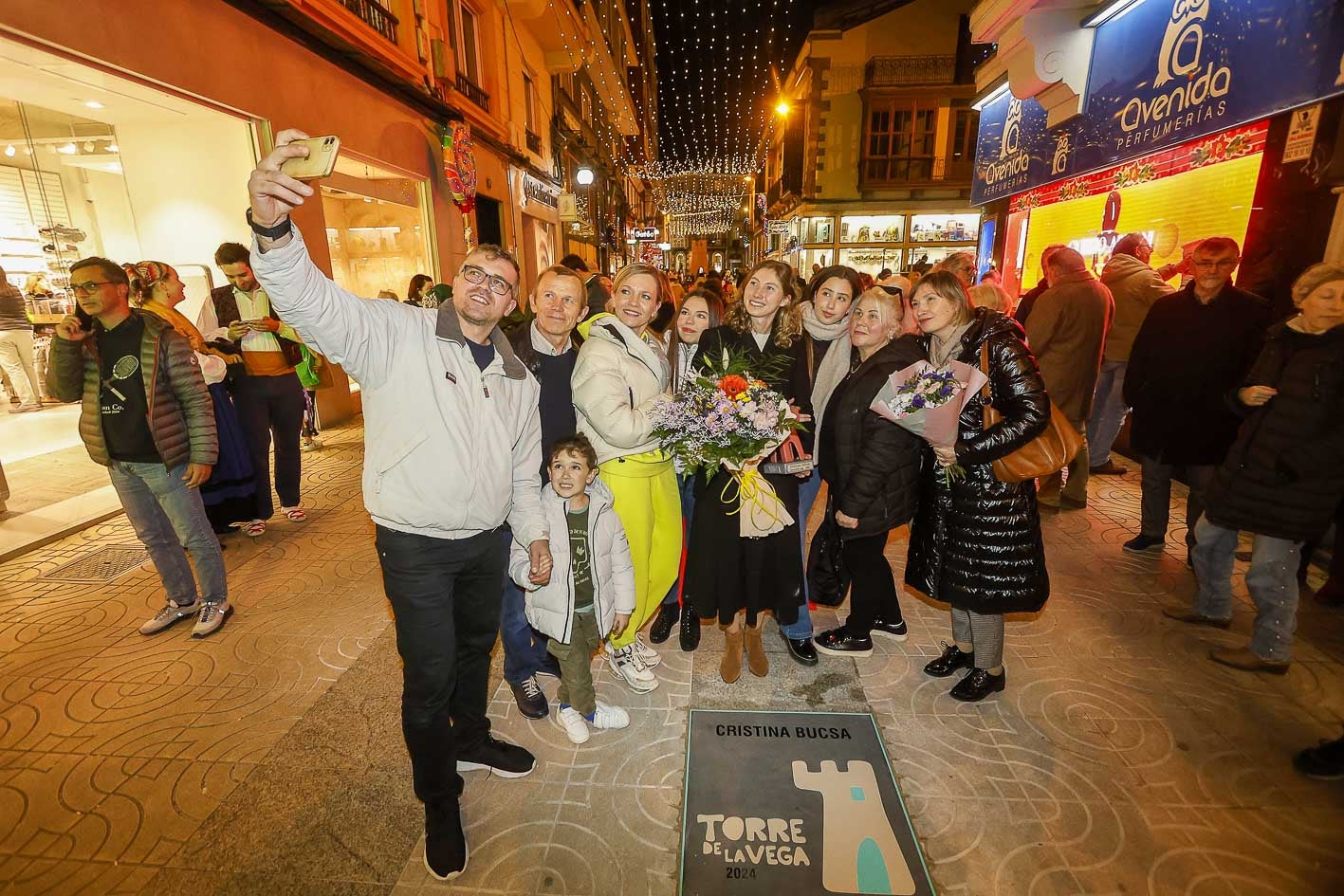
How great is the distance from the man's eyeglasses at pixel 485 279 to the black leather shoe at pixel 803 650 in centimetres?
270

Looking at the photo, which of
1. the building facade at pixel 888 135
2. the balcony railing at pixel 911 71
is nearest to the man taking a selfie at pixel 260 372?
the building facade at pixel 888 135

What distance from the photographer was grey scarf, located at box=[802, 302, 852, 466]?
11.4 feet

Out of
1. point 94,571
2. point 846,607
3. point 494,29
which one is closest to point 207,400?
point 94,571

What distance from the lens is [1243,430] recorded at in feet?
11.0

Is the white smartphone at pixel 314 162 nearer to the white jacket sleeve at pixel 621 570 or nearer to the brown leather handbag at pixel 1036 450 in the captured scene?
the white jacket sleeve at pixel 621 570

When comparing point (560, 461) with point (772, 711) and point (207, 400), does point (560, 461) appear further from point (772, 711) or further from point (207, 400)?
point (207, 400)

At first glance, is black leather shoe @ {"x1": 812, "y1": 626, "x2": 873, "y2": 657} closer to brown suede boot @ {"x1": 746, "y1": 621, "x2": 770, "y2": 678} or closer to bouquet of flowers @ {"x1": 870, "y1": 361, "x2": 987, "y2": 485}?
brown suede boot @ {"x1": 746, "y1": 621, "x2": 770, "y2": 678}

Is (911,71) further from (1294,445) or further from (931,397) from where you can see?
(931,397)

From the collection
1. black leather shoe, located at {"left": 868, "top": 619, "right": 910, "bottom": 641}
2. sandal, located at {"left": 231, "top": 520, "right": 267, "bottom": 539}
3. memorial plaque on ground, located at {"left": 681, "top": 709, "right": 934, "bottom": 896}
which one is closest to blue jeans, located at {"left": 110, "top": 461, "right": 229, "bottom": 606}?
sandal, located at {"left": 231, "top": 520, "right": 267, "bottom": 539}

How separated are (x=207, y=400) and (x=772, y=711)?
4027mm

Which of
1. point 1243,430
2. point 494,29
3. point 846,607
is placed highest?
point 494,29

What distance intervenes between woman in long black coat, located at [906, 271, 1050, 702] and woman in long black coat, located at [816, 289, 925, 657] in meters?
0.17

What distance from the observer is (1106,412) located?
652 cm

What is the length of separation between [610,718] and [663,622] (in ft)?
3.24
